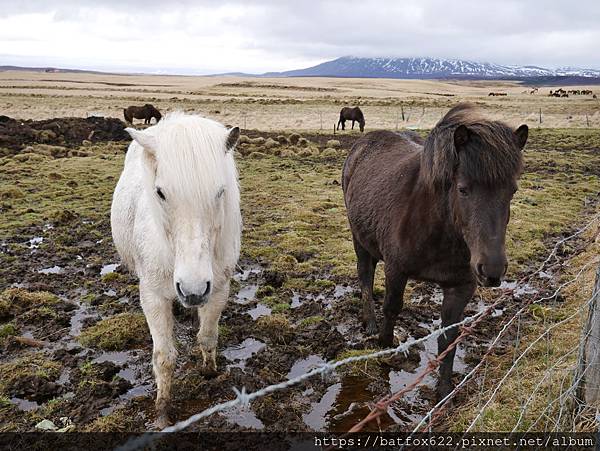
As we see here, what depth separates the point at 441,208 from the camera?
3.58 meters

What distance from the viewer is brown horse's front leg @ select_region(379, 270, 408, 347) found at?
420cm

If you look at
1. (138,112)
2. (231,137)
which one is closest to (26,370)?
A: (231,137)

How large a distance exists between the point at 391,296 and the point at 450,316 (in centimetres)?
58

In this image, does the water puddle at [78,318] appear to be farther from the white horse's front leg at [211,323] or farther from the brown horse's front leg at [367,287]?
the brown horse's front leg at [367,287]

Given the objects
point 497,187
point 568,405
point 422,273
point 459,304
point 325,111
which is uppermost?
point 325,111

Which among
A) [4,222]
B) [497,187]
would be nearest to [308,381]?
[497,187]

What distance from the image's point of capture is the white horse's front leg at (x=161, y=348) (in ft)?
12.3

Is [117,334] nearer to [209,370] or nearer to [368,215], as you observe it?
[209,370]

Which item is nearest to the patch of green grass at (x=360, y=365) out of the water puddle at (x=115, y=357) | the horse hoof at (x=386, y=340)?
the horse hoof at (x=386, y=340)

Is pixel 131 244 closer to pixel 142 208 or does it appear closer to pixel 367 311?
pixel 142 208

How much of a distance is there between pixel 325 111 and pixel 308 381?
40955mm

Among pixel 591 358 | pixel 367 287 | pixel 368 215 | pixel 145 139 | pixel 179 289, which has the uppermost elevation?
pixel 145 139

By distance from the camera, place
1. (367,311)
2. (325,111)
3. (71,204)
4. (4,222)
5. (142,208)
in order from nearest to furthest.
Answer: (142,208)
(367,311)
(4,222)
(71,204)
(325,111)

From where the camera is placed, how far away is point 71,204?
11.3 metres
